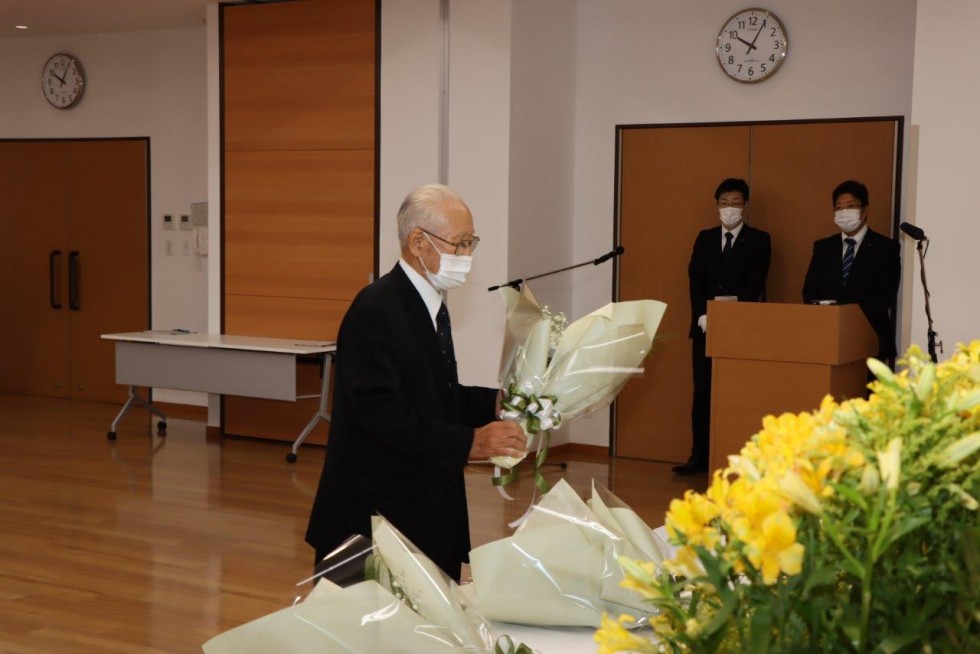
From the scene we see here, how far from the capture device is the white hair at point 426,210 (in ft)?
9.32

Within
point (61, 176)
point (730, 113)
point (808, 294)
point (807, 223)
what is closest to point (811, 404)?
point (808, 294)

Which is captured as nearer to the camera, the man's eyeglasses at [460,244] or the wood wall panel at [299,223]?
the man's eyeglasses at [460,244]

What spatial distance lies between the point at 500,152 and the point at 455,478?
209 inches

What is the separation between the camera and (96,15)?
9602 millimetres

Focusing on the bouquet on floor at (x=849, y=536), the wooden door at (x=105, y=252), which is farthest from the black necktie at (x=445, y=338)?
the wooden door at (x=105, y=252)

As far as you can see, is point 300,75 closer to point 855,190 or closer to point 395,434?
point 855,190

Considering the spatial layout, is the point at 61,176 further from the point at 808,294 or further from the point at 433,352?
the point at 433,352

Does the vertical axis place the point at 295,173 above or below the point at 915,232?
above

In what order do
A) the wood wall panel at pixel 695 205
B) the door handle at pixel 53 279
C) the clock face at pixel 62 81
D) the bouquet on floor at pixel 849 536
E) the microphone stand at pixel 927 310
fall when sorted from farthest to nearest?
the door handle at pixel 53 279, the clock face at pixel 62 81, the wood wall panel at pixel 695 205, the microphone stand at pixel 927 310, the bouquet on floor at pixel 849 536

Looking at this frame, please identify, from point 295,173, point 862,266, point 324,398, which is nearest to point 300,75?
point 295,173

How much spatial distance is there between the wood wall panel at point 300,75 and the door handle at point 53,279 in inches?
115

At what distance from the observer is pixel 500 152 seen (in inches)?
312

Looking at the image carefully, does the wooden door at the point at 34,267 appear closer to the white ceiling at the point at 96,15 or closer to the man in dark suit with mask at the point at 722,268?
the white ceiling at the point at 96,15

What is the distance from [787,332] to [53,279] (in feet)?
24.7
